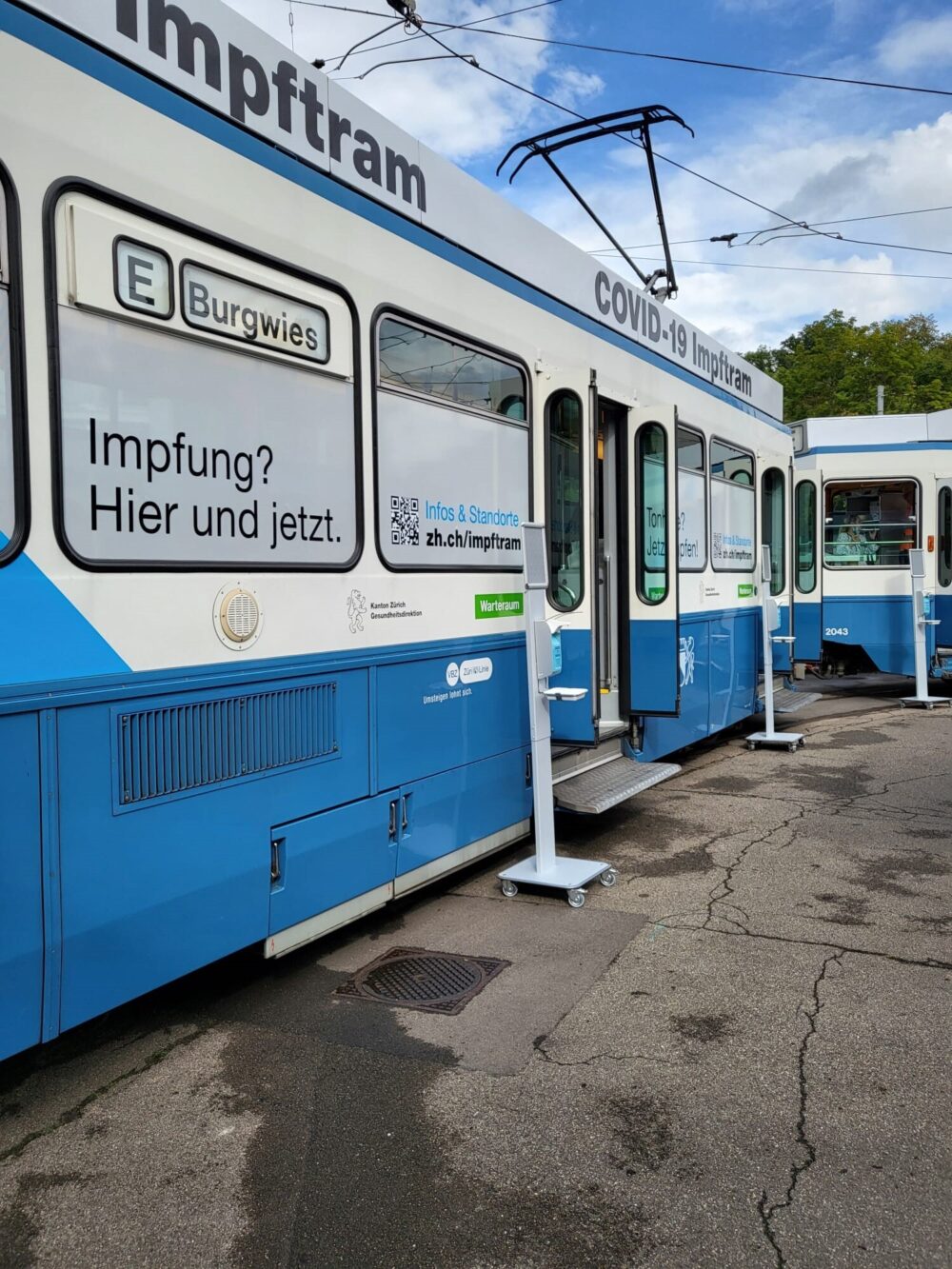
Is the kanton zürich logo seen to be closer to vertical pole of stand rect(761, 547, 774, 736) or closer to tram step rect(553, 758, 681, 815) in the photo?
tram step rect(553, 758, 681, 815)

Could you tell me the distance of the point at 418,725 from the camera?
14.6 ft

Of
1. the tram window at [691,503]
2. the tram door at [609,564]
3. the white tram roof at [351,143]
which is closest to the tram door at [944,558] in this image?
the tram window at [691,503]

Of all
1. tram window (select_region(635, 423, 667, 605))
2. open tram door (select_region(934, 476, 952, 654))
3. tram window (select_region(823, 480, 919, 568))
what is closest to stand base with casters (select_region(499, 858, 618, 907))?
tram window (select_region(635, 423, 667, 605))

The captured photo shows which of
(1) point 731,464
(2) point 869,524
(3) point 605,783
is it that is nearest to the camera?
(3) point 605,783

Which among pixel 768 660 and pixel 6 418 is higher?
pixel 6 418

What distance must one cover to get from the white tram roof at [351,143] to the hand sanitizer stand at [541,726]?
1403mm

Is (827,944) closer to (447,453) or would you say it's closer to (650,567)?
(447,453)

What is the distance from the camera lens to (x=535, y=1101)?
10.4 ft

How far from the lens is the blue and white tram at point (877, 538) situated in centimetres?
1260

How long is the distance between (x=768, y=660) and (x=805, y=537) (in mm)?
4104

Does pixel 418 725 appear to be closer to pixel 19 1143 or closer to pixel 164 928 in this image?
pixel 164 928

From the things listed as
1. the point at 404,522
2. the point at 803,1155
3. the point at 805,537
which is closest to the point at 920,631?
the point at 805,537

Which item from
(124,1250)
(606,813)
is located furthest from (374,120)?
(606,813)

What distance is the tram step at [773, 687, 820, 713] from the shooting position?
980 centimetres
